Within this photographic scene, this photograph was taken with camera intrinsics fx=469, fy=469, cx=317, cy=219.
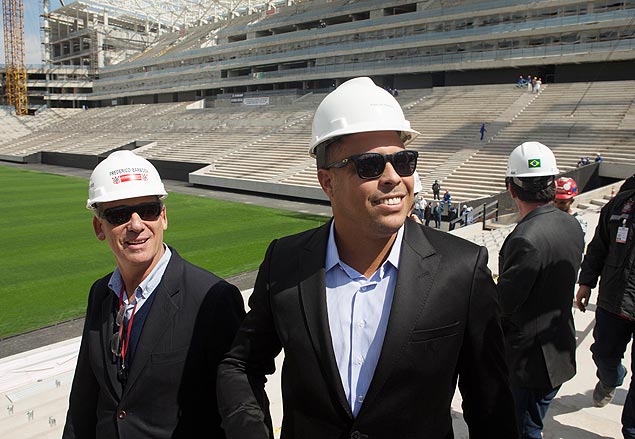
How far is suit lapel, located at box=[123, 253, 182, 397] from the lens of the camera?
2262mm

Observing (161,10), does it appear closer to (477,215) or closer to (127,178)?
(477,215)

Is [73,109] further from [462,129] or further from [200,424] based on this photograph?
[200,424]

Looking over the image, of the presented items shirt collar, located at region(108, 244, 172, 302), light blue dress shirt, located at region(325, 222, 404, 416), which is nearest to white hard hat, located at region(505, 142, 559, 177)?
light blue dress shirt, located at region(325, 222, 404, 416)

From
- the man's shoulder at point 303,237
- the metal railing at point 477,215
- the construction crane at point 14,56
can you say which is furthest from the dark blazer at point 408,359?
the construction crane at point 14,56

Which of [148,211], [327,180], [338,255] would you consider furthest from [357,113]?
[148,211]

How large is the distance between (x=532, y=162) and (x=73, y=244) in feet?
46.4

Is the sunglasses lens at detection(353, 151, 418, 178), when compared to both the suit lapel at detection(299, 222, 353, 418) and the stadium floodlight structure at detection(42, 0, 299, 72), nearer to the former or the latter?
the suit lapel at detection(299, 222, 353, 418)

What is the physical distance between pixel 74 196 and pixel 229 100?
102 feet

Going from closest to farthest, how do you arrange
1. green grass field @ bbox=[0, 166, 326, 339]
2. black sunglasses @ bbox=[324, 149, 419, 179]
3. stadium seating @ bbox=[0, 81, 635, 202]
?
black sunglasses @ bbox=[324, 149, 419, 179] → green grass field @ bbox=[0, 166, 326, 339] → stadium seating @ bbox=[0, 81, 635, 202]

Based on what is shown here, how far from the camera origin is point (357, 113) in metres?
1.79

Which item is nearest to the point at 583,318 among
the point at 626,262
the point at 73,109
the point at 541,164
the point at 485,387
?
the point at 626,262

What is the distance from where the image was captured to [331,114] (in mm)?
1840

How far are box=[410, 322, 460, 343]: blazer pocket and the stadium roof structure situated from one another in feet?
237

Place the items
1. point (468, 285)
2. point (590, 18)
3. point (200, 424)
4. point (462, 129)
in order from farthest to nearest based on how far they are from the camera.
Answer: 1. point (590, 18)
2. point (462, 129)
3. point (200, 424)
4. point (468, 285)
